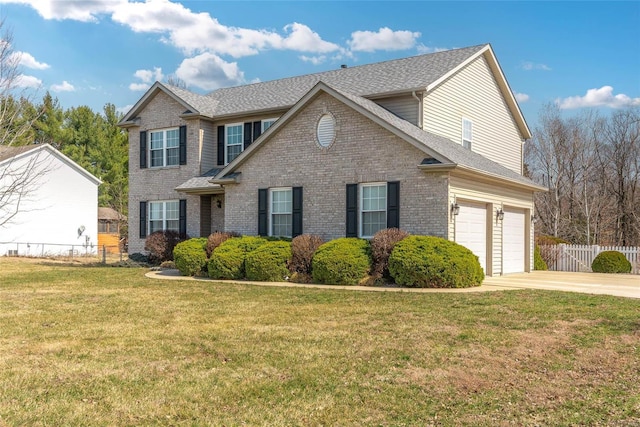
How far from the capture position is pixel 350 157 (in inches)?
721

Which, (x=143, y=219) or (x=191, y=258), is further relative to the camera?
(x=143, y=219)

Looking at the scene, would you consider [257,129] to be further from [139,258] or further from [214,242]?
[139,258]

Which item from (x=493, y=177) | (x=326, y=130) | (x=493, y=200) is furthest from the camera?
(x=493, y=200)

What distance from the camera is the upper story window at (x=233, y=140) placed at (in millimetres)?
24312

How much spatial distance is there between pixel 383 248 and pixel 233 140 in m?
11.0

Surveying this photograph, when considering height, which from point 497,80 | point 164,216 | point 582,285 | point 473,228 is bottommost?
point 582,285

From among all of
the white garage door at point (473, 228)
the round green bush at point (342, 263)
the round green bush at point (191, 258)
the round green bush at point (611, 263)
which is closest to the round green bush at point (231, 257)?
the round green bush at point (191, 258)

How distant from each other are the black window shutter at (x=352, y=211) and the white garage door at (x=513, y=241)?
18.9 feet

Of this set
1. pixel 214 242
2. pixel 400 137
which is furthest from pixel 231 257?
pixel 400 137

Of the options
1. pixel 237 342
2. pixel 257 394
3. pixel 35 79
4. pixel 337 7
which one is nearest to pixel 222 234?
pixel 35 79

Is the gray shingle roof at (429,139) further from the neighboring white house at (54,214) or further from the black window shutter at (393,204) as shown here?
the neighboring white house at (54,214)

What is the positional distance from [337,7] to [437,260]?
34.0 feet

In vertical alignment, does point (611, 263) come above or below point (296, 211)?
below

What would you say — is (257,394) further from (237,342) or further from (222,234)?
(222,234)
